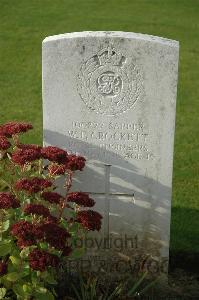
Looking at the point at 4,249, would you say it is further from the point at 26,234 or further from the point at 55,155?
the point at 55,155

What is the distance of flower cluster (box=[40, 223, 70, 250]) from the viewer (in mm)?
3303

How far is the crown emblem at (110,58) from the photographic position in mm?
4266

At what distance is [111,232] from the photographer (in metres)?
4.70

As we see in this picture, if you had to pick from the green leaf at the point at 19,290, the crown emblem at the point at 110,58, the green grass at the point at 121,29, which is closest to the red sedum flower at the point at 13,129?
the crown emblem at the point at 110,58

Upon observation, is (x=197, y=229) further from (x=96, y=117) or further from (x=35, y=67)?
(x=35, y=67)

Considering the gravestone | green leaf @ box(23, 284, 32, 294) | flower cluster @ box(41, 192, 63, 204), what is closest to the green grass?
the gravestone

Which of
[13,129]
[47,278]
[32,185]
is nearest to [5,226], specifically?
[32,185]

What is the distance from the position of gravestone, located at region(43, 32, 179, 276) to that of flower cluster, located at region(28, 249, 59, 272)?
1.30 m

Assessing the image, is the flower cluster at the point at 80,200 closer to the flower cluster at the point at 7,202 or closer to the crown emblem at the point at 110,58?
the flower cluster at the point at 7,202

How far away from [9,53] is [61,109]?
7.20 metres

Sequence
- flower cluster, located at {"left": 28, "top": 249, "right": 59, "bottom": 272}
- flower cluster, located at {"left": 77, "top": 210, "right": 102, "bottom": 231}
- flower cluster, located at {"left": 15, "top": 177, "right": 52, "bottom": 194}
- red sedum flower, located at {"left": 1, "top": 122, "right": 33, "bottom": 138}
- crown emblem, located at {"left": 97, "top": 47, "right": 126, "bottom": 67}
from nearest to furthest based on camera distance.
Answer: flower cluster, located at {"left": 28, "top": 249, "right": 59, "bottom": 272}
flower cluster, located at {"left": 15, "top": 177, "right": 52, "bottom": 194}
flower cluster, located at {"left": 77, "top": 210, "right": 102, "bottom": 231}
red sedum flower, located at {"left": 1, "top": 122, "right": 33, "bottom": 138}
crown emblem, located at {"left": 97, "top": 47, "right": 126, "bottom": 67}

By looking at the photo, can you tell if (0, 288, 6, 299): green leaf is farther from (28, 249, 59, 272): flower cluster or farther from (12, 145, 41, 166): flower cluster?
(12, 145, 41, 166): flower cluster

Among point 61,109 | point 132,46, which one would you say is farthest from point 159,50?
point 61,109

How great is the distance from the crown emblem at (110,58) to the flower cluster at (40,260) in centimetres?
153
